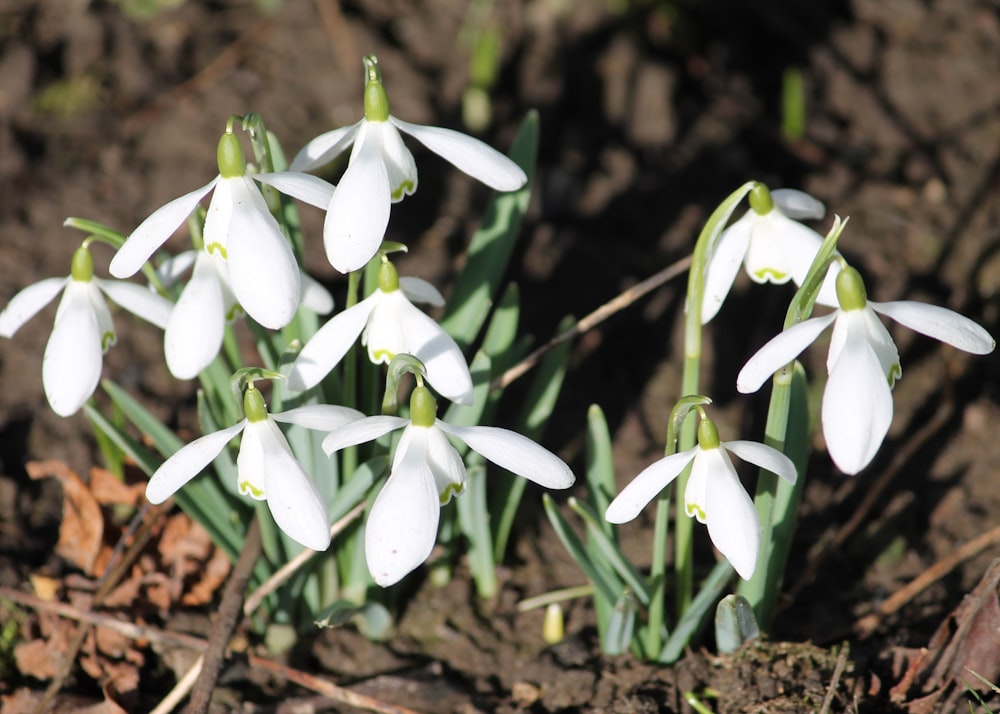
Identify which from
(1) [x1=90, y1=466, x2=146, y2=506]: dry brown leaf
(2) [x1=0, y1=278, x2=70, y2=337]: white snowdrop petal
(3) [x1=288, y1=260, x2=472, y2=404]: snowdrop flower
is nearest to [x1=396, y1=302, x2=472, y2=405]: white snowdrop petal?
(3) [x1=288, y1=260, x2=472, y2=404]: snowdrop flower

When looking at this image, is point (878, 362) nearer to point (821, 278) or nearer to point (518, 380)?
point (821, 278)

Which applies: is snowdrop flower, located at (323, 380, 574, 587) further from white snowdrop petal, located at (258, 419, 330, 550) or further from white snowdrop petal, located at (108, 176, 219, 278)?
white snowdrop petal, located at (108, 176, 219, 278)

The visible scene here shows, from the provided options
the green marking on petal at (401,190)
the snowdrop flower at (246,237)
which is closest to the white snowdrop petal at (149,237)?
the snowdrop flower at (246,237)

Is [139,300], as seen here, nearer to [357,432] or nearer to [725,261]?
[357,432]

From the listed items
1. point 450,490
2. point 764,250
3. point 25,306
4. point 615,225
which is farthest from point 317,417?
point 615,225

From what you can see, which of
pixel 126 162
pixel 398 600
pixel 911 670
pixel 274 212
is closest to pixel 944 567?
pixel 911 670
